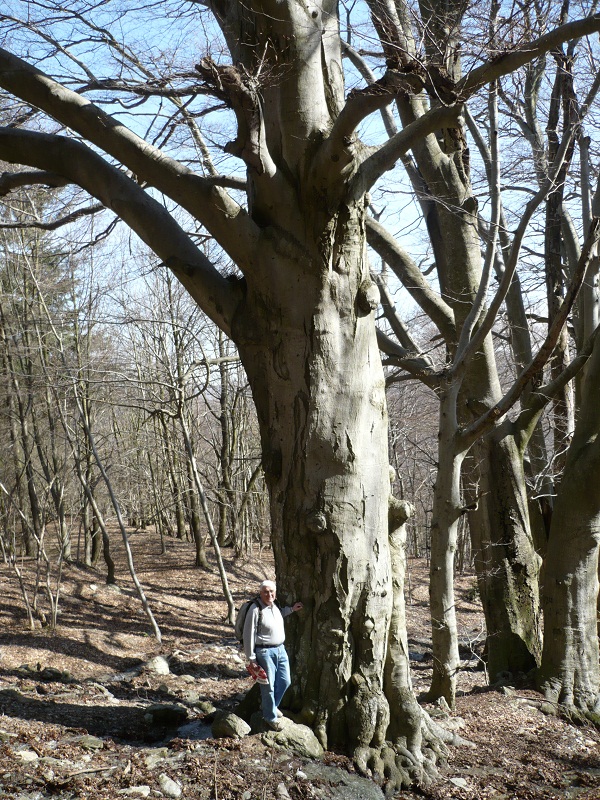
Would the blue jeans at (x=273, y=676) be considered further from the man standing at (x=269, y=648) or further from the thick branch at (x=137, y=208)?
the thick branch at (x=137, y=208)

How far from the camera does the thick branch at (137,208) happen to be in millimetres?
5277

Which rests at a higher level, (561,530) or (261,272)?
(261,272)

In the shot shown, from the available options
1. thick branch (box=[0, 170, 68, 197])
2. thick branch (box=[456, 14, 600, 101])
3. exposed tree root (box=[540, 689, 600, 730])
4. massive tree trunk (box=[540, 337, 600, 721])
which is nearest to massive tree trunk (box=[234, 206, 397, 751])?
thick branch (box=[456, 14, 600, 101])

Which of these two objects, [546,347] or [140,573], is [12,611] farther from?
[546,347]

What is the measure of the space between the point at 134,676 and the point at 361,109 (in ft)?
24.1

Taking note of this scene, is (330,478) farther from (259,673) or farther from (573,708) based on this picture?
(573,708)

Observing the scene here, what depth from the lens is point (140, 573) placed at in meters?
15.5

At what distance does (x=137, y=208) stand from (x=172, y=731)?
4.00 meters

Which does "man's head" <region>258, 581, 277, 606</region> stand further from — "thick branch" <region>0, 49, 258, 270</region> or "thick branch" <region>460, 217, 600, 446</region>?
"thick branch" <region>460, 217, 600, 446</region>

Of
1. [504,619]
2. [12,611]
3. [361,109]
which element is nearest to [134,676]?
[12,611]

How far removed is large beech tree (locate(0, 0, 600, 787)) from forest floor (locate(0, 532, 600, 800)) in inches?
24.2

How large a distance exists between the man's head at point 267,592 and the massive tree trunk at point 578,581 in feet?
12.2

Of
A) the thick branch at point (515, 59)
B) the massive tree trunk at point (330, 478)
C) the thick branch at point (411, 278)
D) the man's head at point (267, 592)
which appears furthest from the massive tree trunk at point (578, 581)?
the man's head at point (267, 592)

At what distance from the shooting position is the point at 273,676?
475cm
